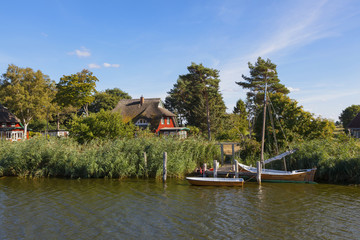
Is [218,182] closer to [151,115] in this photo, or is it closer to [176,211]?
[176,211]

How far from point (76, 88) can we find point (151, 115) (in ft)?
46.8

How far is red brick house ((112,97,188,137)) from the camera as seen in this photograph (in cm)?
4659

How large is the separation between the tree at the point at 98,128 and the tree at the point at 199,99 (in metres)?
17.3

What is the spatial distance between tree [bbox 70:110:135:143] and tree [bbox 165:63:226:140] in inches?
680

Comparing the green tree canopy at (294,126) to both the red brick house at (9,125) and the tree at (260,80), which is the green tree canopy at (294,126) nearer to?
the tree at (260,80)

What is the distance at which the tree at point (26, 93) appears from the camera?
4441cm

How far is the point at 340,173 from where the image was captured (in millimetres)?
17422

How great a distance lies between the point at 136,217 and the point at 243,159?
44.4 ft

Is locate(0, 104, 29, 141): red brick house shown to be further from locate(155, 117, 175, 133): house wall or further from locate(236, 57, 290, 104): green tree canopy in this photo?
locate(236, 57, 290, 104): green tree canopy

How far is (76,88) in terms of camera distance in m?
46.8

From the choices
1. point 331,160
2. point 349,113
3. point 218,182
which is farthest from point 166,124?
point 349,113

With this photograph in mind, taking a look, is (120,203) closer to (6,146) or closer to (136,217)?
(136,217)

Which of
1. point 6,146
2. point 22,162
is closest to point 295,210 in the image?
point 22,162

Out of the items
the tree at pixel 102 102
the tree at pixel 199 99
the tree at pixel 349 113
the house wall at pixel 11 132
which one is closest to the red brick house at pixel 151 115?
the tree at pixel 199 99
